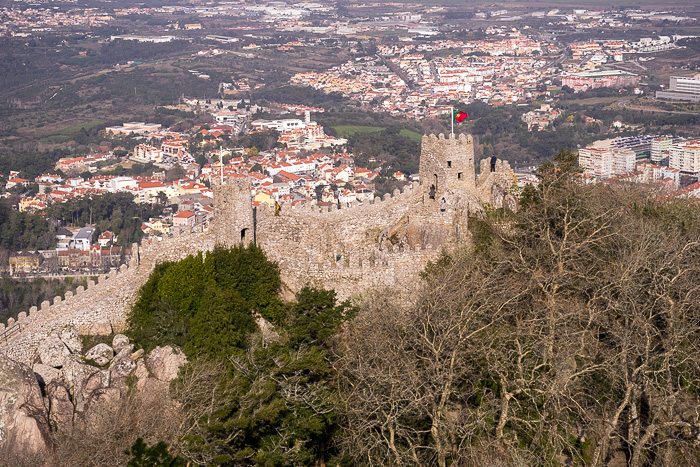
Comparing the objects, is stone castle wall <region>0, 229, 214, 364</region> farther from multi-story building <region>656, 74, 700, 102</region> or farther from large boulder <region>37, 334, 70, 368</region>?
multi-story building <region>656, 74, 700, 102</region>

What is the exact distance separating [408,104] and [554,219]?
104829 millimetres

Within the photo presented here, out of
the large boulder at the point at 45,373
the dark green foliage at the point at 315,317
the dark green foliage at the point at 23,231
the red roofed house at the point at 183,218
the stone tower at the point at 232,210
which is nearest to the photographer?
the dark green foliage at the point at 315,317

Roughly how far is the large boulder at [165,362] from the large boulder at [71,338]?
200 centimetres

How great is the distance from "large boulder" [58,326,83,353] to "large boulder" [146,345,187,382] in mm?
2002

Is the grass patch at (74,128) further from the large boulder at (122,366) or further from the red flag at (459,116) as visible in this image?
the large boulder at (122,366)

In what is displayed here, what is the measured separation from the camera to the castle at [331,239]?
18.8 m

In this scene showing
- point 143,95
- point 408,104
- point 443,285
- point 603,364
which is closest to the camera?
point 603,364

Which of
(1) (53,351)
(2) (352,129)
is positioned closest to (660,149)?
(2) (352,129)

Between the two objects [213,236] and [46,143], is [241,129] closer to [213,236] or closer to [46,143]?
[46,143]

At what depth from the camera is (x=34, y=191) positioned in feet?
274

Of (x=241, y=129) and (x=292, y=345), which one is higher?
(x=292, y=345)

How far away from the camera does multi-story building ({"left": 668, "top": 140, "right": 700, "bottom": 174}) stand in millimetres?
64188

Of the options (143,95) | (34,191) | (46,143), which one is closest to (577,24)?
(143,95)

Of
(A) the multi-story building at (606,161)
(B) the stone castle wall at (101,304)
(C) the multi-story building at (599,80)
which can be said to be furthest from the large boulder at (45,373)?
(C) the multi-story building at (599,80)
